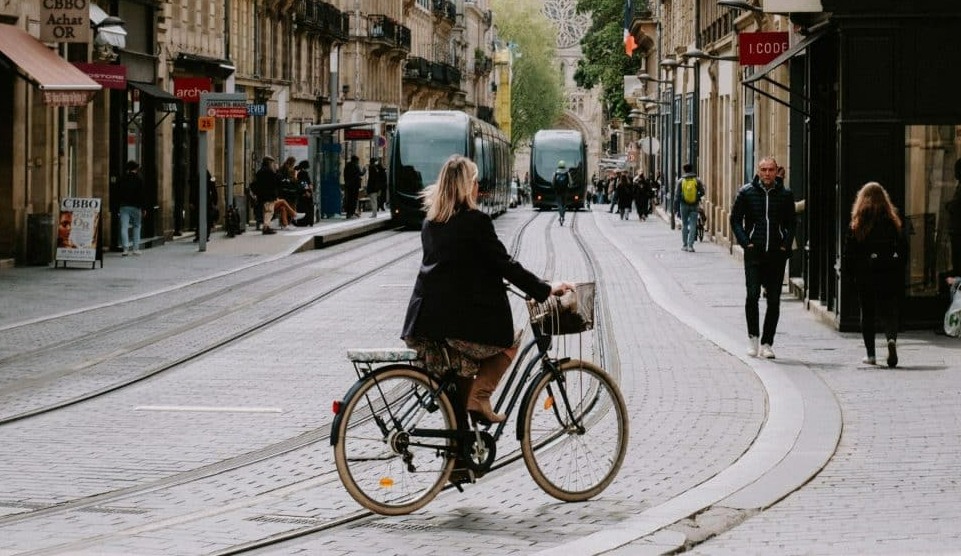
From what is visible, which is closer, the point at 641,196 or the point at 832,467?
the point at 832,467

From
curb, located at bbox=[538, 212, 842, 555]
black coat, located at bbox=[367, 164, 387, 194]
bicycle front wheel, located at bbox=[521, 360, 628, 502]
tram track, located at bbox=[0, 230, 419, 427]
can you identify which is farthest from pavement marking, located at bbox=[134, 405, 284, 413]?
black coat, located at bbox=[367, 164, 387, 194]

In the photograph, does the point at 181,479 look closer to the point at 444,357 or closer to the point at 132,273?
the point at 444,357

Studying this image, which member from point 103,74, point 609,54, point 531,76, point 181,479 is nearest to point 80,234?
point 103,74

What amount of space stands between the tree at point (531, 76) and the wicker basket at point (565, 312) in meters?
123

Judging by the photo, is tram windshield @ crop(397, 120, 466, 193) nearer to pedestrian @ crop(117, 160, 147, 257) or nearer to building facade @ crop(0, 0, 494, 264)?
building facade @ crop(0, 0, 494, 264)

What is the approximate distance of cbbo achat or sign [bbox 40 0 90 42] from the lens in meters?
29.1

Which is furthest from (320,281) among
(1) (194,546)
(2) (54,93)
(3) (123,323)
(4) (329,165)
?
(4) (329,165)

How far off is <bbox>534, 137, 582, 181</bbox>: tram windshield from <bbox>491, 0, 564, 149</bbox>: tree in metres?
55.6

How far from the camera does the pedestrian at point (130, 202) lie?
105 feet

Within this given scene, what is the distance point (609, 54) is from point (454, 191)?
81884 mm

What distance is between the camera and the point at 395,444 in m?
8.59

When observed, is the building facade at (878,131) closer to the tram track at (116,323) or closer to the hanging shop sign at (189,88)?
the tram track at (116,323)

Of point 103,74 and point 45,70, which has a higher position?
point 103,74

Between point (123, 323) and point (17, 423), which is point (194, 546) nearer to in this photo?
point (17, 423)
